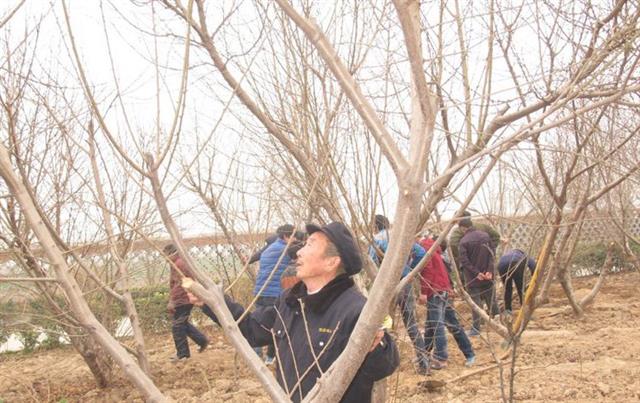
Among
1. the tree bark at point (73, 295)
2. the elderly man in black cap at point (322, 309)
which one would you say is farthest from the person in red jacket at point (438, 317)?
the tree bark at point (73, 295)

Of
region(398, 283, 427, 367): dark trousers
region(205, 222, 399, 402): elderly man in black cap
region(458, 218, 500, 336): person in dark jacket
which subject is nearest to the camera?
region(205, 222, 399, 402): elderly man in black cap

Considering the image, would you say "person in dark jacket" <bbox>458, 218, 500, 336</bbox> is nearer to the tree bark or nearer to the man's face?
the man's face

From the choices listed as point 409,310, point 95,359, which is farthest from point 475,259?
point 95,359

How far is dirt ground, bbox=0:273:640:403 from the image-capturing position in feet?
17.5

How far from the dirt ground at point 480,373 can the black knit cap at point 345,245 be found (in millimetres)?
1333

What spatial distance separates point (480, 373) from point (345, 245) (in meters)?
4.07

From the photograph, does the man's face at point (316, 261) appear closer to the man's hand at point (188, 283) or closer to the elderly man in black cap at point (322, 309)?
A: the elderly man in black cap at point (322, 309)

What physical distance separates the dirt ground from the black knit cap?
52.5 inches

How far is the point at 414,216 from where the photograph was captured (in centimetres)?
130

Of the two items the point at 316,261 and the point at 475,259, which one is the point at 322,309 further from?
the point at 475,259

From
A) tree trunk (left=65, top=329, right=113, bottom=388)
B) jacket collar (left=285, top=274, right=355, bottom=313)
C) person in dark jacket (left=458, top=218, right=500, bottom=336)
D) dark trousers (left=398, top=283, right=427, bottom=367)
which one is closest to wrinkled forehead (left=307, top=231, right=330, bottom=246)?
jacket collar (left=285, top=274, right=355, bottom=313)

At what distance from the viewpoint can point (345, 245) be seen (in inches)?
99.9

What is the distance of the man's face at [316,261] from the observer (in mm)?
2551

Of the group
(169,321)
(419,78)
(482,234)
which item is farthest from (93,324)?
(169,321)
